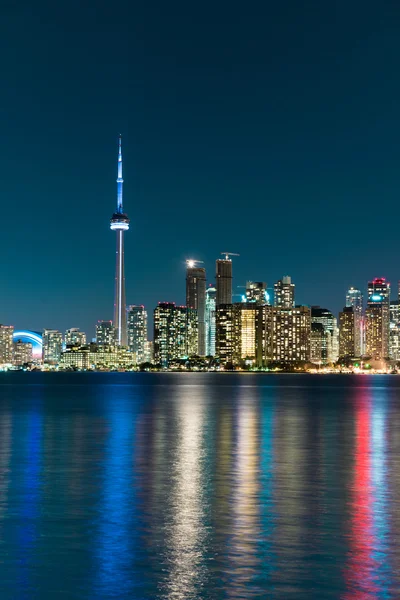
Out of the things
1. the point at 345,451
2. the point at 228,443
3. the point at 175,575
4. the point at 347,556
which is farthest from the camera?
the point at 228,443

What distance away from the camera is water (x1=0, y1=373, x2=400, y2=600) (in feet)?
62.8

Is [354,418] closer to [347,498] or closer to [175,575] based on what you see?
[347,498]

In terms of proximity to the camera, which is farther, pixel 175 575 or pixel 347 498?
pixel 347 498

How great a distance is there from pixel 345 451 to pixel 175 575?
32.0 meters

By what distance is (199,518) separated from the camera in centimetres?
2711

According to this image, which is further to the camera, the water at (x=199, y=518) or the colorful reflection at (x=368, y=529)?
the water at (x=199, y=518)

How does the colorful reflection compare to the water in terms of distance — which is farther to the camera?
the water

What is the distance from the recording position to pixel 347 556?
2164 cm

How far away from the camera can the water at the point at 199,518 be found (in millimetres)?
19141

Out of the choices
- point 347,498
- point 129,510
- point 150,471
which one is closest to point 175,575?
point 129,510

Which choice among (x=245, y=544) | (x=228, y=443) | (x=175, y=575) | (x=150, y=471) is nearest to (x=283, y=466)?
(x=150, y=471)

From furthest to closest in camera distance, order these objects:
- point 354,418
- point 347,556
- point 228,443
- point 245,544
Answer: point 354,418 < point 228,443 < point 245,544 < point 347,556

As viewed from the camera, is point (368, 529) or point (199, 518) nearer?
point (368, 529)

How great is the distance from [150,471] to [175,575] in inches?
803
